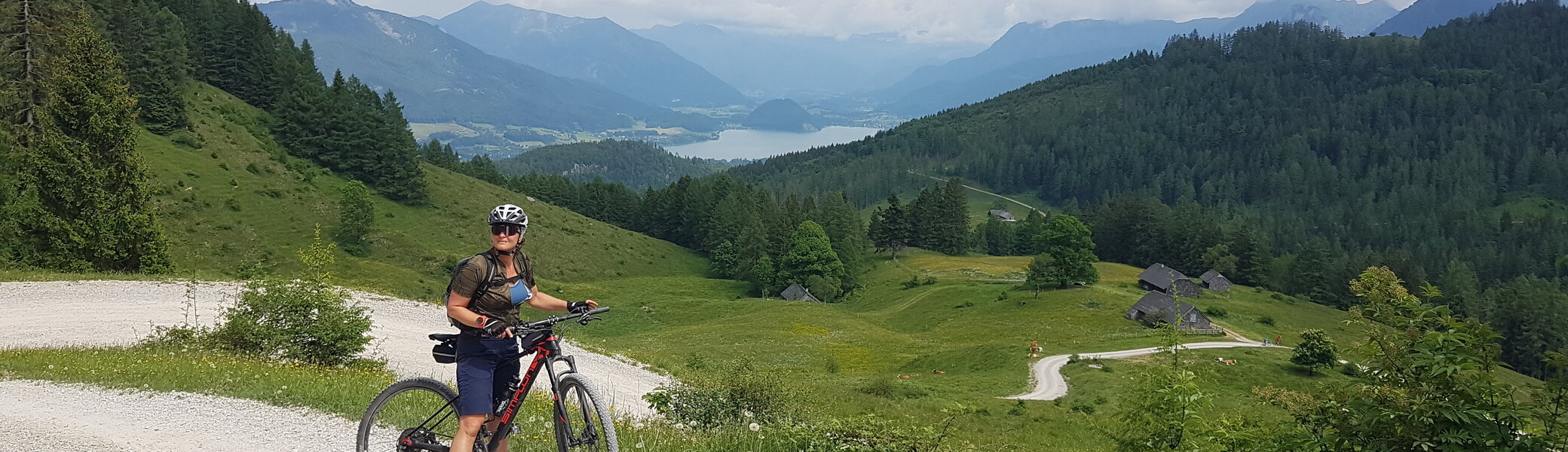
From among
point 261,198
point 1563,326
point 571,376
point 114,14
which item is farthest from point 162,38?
point 1563,326

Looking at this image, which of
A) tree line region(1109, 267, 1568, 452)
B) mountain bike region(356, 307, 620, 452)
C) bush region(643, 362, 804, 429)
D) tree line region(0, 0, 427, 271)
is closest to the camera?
tree line region(1109, 267, 1568, 452)

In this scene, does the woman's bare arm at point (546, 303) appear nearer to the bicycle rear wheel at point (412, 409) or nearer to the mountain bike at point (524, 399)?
the mountain bike at point (524, 399)

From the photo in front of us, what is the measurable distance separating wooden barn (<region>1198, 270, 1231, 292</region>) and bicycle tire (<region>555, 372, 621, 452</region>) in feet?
366

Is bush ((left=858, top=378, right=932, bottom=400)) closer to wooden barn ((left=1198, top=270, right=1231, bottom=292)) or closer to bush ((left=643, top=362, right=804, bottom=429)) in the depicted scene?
bush ((left=643, top=362, right=804, bottom=429))

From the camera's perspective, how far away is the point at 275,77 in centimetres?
7944

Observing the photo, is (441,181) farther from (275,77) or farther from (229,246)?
(229,246)

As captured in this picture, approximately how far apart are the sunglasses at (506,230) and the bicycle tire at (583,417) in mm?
1387

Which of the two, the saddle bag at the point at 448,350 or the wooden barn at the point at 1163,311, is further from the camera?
the wooden barn at the point at 1163,311

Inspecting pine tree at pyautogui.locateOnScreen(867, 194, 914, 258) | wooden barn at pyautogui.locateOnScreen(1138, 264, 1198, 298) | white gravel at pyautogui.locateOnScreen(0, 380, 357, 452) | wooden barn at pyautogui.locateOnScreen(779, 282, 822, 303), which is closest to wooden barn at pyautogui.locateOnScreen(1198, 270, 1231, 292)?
wooden barn at pyautogui.locateOnScreen(1138, 264, 1198, 298)

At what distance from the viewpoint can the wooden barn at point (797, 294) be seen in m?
86.1

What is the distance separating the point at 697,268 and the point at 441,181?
33.5 m

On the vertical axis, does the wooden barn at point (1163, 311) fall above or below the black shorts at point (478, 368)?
below

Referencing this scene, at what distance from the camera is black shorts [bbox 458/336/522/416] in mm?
6715

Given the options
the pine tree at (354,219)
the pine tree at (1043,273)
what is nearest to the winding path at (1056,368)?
the pine tree at (1043,273)
